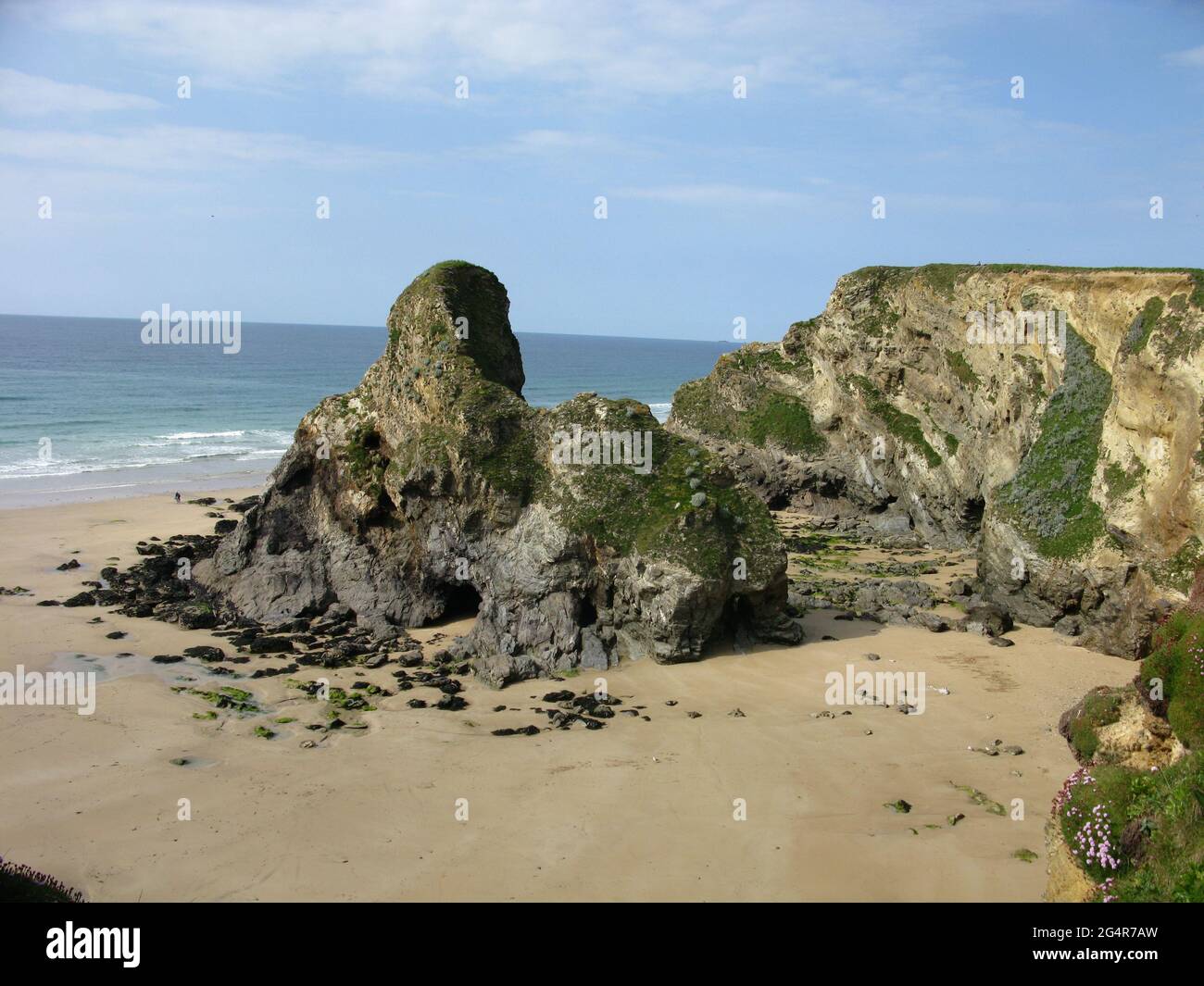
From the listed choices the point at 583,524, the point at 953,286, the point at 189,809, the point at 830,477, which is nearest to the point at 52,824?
the point at 189,809

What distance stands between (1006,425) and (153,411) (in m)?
73.4

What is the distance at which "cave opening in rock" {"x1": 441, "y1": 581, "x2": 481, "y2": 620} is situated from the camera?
2861 cm

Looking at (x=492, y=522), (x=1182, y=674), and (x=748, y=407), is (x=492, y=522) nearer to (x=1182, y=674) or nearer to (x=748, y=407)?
(x=1182, y=674)

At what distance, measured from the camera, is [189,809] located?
1758cm

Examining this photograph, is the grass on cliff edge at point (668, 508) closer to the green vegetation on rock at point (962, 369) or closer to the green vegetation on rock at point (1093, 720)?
the green vegetation on rock at point (1093, 720)

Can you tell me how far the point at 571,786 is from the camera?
727 inches

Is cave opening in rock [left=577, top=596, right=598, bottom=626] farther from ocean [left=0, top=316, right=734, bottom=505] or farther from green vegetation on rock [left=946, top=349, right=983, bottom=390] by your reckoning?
ocean [left=0, top=316, right=734, bottom=505]

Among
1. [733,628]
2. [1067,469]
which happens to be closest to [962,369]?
[1067,469]

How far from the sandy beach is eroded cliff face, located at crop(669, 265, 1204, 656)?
112 inches

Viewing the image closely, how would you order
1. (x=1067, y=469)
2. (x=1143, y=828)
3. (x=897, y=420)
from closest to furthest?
(x=1143, y=828) → (x=1067, y=469) → (x=897, y=420)

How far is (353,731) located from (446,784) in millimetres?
3487

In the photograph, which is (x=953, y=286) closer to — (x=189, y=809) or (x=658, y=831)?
(x=658, y=831)

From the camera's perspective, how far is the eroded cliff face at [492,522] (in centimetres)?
2488

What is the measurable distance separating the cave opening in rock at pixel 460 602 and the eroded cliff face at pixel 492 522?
0.07 metres
